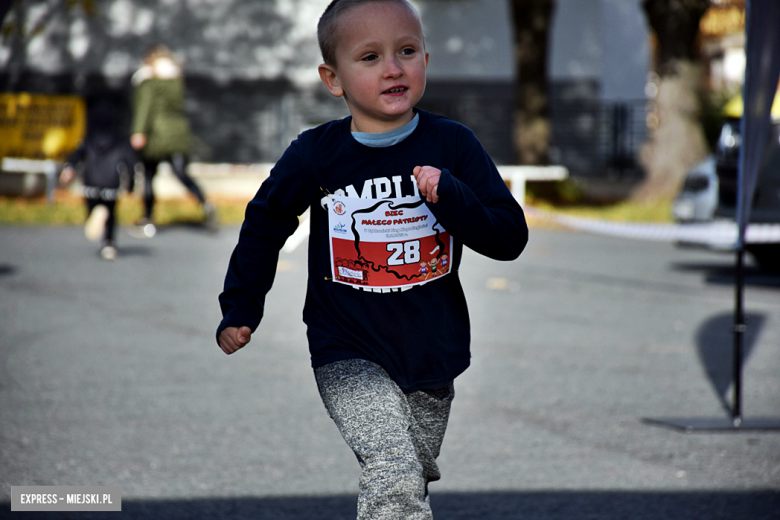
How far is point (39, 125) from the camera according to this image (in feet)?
59.1

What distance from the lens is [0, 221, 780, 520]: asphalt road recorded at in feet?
13.2

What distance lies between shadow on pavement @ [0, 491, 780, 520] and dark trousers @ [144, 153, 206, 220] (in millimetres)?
9108

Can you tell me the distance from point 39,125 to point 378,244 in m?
16.7

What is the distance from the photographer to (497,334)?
7301 mm

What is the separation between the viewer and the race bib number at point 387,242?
272cm

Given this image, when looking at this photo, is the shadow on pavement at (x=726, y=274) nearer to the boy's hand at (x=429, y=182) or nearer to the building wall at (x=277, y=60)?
the boy's hand at (x=429, y=182)

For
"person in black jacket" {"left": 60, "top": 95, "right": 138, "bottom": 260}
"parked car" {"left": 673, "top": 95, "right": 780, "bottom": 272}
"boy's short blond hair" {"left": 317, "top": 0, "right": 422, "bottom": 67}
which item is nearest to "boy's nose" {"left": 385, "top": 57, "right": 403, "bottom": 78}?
"boy's short blond hair" {"left": 317, "top": 0, "right": 422, "bottom": 67}

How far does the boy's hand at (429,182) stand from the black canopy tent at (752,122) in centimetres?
305

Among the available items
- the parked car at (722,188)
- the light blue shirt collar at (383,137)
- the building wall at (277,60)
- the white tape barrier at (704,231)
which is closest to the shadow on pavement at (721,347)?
the white tape barrier at (704,231)

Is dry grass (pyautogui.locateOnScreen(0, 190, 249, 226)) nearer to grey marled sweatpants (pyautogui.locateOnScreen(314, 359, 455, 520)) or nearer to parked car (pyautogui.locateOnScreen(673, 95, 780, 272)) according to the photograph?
parked car (pyautogui.locateOnScreen(673, 95, 780, 272))

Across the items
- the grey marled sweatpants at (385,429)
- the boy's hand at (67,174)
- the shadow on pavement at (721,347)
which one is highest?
the grey marled sweatpants at (385,429)

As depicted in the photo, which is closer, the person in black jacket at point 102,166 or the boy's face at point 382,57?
the boy's face at point 382,57

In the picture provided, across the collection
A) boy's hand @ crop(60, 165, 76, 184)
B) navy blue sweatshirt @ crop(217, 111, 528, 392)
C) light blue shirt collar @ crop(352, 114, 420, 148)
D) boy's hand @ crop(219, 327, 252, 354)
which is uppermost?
light blue shirt collar @ crop(352, 114, 420, 148)

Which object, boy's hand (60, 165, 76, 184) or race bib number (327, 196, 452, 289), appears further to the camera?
boy's hand (60, 165, 76, 184)
